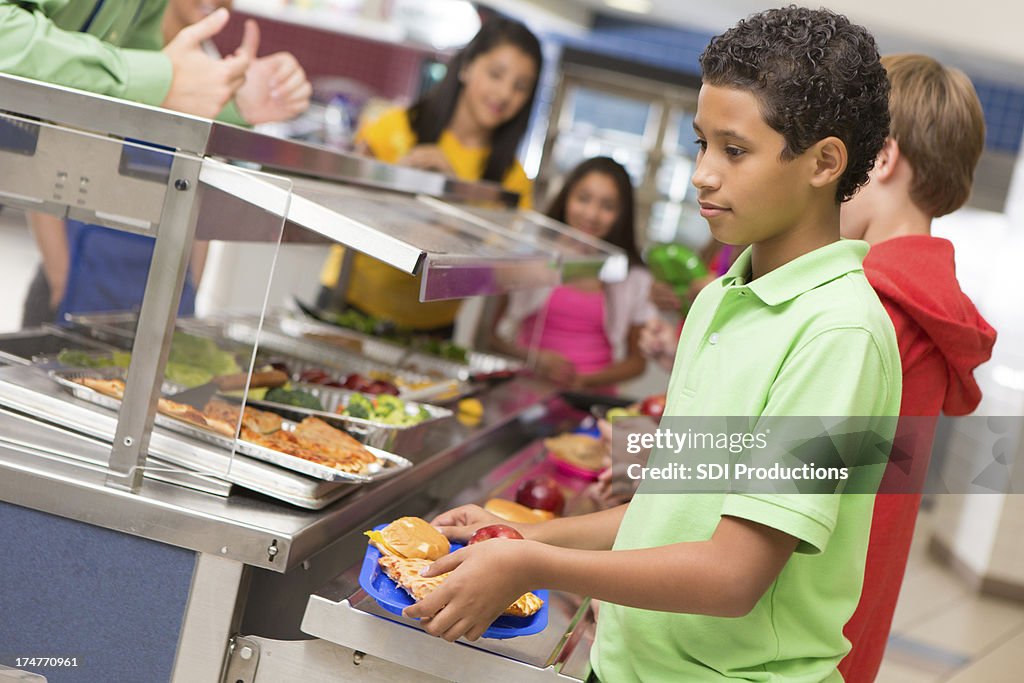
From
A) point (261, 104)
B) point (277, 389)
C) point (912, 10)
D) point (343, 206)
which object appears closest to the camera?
point (343, 206)

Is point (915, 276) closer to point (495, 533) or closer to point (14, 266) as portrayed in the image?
point (495, 533)

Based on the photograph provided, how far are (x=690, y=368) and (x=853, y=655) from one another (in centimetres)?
75

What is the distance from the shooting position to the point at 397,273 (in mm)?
3594

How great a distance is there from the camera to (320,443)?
1.88 metres

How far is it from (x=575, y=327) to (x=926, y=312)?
7.94 feet

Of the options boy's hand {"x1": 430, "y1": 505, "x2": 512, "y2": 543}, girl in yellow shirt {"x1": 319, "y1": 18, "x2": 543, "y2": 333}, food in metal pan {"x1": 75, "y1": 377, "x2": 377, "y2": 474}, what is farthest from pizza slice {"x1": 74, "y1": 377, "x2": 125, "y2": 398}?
girl in yellow shirt {"x1": 319, "y1": 18, "x2": 543, "y2": 333}

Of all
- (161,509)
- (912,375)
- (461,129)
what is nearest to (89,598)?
(161,509)

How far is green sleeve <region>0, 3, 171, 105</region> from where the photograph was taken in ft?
5.57

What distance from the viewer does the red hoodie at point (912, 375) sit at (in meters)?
1.68

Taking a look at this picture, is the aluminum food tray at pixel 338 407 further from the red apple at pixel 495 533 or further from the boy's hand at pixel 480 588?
the boy's hand at pixel 480 588

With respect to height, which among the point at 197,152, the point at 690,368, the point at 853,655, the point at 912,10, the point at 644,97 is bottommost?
the point at 853,655

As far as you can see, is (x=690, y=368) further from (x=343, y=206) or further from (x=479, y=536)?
(x=343, y=206)

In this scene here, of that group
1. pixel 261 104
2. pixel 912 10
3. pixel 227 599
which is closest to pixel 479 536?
pixel 227 599

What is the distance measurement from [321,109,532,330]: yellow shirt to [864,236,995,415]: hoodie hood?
6.31 feet
